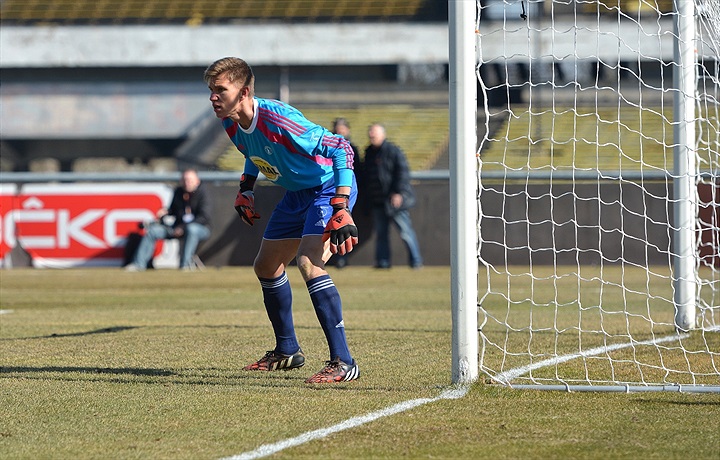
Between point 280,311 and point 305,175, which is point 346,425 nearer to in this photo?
point 305,175

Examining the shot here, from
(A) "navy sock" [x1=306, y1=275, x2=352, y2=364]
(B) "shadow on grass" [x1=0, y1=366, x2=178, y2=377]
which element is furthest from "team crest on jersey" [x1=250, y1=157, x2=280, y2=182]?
(B) "shadow on grass" [x1=0, y1=366, x2=178, y2=377]

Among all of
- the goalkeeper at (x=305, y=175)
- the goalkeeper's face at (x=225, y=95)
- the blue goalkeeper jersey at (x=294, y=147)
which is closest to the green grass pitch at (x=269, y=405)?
the goalkeeper at (x=305, y=175)

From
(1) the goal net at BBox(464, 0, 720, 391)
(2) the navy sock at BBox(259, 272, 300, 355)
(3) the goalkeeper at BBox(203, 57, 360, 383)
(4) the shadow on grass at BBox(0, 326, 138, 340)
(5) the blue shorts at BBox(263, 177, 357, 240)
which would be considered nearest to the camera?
(3) the goalkeeper at BBox(203, 57, 360, 383)

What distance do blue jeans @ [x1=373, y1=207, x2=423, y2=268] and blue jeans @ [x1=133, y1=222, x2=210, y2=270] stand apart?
2786 millimetres

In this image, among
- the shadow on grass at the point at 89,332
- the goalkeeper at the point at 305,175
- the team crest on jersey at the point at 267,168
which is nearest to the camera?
the goalkeeper at the point at 305,175

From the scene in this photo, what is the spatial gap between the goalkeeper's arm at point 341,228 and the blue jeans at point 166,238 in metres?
11.7

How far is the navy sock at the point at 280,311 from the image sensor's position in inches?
267

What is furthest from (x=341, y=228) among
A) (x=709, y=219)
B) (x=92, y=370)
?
(x=709, y=219)

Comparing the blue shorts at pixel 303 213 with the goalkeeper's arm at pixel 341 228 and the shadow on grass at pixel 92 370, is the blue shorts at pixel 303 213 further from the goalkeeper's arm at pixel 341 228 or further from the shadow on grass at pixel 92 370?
the shadow on grass at pixel 92 370

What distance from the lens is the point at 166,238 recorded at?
17719 millimetres

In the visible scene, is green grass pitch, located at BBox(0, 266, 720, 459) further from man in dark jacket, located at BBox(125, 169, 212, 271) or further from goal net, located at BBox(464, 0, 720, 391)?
man in dark jacket, located at BBox(125, 169, 212, 271)

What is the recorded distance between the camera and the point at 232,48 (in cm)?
3300

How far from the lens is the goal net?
6.68 metres

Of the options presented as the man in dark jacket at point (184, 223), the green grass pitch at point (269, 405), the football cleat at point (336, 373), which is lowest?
the green grass pitch at point (269, 405)
